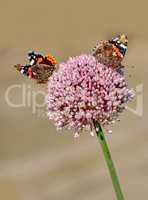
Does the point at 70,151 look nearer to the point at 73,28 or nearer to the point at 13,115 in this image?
the point at 13,115

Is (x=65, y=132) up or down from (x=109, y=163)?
up

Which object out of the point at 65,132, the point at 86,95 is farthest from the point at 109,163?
the point at 65,132

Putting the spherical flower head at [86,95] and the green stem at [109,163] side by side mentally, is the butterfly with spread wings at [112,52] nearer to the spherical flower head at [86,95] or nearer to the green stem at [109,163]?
the spherical flower head at [86,95]

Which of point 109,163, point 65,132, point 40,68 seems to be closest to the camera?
point 109,163

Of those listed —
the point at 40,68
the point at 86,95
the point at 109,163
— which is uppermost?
the point at 40,68

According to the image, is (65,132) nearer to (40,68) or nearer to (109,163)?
(40,68)

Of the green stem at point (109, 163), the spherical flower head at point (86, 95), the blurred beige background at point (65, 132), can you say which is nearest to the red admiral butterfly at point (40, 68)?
the spherical flower head at point (86, 95)

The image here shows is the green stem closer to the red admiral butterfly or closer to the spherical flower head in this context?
the spherical flower head
